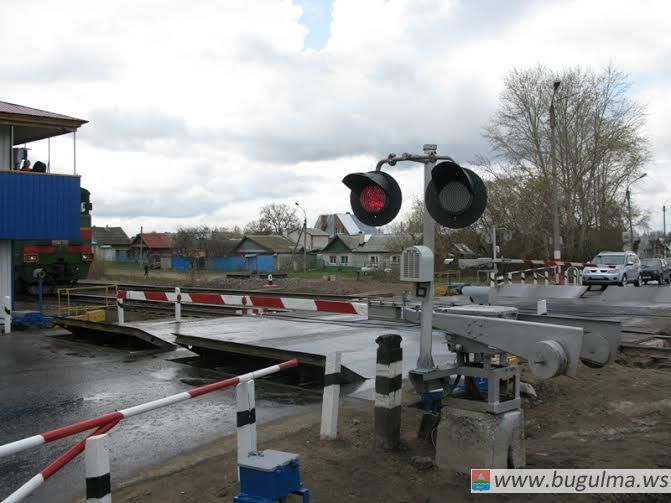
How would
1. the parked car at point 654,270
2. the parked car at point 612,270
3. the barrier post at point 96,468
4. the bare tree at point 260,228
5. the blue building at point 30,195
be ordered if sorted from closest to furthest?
1. the barrier post at point 96,468
2. the blue building at point 30,195
3. the parked car at point 612,270
4. the parked car at point 654,270
5. the bare tree at point 260,228

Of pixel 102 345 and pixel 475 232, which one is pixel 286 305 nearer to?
pixel 102 345

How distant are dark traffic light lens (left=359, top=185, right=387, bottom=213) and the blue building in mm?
13156

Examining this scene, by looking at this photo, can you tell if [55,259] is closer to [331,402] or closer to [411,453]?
[331,402]

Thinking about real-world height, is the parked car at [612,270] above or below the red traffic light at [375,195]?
below

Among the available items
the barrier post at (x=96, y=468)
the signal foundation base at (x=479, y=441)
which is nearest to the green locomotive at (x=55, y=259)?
the signal foundation base at (x=479, y=441)

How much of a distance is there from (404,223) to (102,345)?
45.9 metres

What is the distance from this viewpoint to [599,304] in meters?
21.7

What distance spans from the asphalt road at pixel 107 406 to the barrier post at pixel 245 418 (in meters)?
1.36

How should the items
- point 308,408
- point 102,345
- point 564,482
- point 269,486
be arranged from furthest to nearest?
1. point 102,345
2. point 308,408
3. point 564,482
4. point 269,486

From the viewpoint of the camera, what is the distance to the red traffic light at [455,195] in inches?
210

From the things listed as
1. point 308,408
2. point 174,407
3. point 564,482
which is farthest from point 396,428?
Answer: point 174,407

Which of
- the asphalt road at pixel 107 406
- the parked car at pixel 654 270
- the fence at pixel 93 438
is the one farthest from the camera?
the parked car at pixel 654 270

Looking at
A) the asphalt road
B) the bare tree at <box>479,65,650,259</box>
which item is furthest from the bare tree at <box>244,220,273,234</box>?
the asphalt road

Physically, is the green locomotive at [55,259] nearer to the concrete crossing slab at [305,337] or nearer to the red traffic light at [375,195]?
the concrete crossing slab at [305,337]
